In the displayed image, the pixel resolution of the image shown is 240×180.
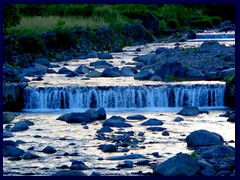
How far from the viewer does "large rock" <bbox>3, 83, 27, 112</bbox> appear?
22.7 meters

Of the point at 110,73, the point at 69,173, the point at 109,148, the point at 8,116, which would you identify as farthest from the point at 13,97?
the point at 69,173

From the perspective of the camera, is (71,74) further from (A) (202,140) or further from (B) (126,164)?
(B) (126,164)

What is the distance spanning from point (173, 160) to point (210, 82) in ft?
39.7

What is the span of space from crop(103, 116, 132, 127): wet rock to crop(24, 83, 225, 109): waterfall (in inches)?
131

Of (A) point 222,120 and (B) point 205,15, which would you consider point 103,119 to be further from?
(B) point 205,15

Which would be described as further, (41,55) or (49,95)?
(41,55)

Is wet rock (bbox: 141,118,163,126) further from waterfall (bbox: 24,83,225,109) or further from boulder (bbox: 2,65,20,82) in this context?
boulder (bbox: 2,65,20,82)

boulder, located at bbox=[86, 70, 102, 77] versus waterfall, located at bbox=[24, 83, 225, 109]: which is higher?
boulder, located at bbox=[86, 70, 102, 77]

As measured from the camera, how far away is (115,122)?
18766 mm

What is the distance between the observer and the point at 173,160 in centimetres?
1273

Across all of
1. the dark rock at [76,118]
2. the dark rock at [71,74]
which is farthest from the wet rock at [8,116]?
the dark rock at [71,74]

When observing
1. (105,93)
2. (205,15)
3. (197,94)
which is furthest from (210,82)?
(205,15)

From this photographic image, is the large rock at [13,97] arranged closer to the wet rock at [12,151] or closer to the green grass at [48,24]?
the wet rock at [12,151]

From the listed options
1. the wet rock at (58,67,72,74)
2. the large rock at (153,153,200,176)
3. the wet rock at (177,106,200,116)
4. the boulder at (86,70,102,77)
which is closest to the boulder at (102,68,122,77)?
the boulder at (86,70,102,77)
